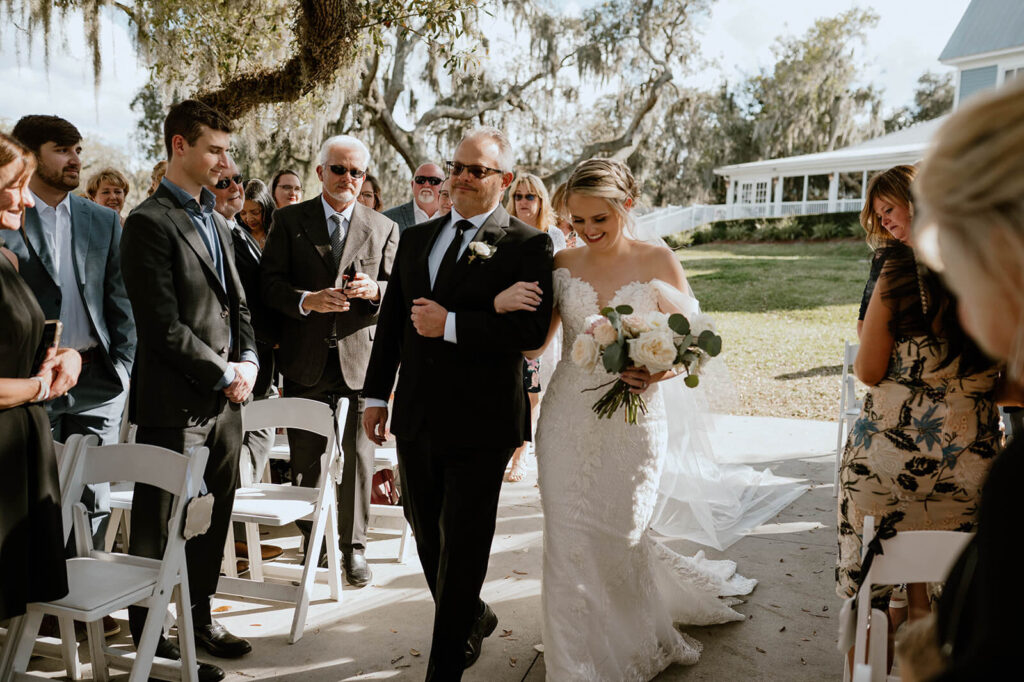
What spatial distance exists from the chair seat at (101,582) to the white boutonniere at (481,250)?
1.81 m

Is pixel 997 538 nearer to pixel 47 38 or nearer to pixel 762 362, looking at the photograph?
pixel 47 38

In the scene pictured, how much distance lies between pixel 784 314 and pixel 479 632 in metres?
13.5

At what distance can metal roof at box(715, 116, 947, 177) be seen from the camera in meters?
28.0

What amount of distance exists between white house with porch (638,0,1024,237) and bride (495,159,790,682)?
3202mm

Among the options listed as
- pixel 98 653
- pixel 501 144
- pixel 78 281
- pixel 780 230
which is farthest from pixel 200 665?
pixel 780 230

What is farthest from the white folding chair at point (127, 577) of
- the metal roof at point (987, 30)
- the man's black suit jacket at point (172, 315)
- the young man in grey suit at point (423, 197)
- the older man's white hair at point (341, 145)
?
the metal roof at point (987, 30)

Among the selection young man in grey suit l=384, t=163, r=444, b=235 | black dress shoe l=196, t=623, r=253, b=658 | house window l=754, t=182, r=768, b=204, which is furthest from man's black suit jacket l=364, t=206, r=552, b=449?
house window l=754, t=182, r=768, b=204

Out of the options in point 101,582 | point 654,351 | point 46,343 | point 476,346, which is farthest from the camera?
point 476,346

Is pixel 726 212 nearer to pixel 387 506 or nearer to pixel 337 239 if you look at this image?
pixel 387 506

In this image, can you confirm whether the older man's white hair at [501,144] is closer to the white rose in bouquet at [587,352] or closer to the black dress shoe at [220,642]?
the white rose in bouquet at [587,352]

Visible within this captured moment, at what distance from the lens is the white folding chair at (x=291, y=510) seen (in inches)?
156

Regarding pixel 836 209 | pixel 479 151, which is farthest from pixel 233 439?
pixel 836 209

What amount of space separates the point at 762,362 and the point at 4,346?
38.4ft

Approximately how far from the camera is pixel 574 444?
3555 mm
